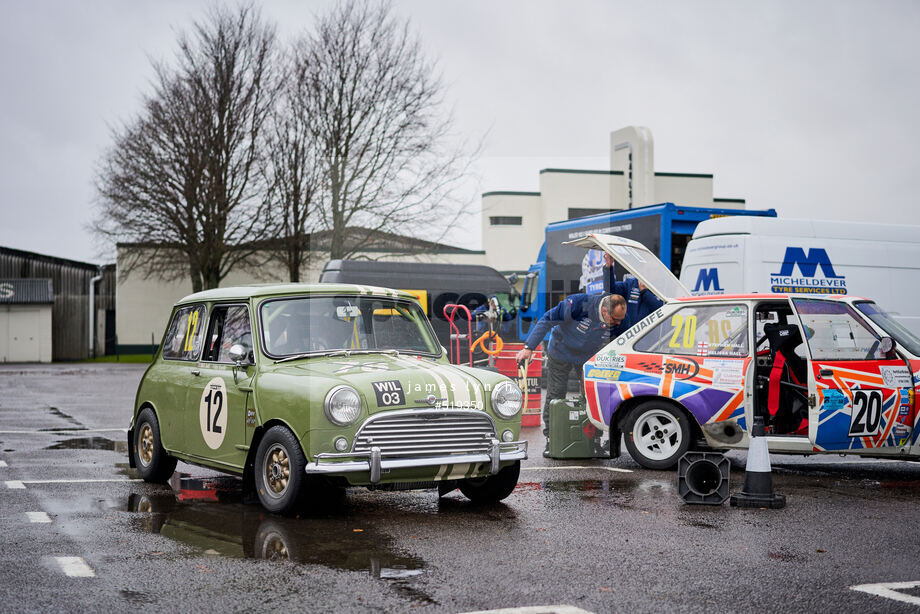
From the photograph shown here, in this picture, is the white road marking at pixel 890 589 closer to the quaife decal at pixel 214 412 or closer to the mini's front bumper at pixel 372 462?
the mini's front bumper at pixel 372 462

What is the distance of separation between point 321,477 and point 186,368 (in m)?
2.34

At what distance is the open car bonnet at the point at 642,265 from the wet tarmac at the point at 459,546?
2.54 m

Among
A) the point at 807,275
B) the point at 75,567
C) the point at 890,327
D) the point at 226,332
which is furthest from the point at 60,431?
the point at 807,275

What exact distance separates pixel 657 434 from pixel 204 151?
32298 mm

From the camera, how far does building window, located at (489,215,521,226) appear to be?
53.5m

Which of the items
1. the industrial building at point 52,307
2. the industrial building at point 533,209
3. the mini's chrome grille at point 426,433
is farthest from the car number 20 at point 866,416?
the industrial building at point 52,307

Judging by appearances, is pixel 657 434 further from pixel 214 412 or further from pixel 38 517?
pixel 38 517

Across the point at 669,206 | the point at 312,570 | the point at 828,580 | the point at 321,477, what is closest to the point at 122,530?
the point at 321,477

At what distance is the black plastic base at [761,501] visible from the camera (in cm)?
798

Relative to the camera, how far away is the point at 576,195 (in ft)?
175

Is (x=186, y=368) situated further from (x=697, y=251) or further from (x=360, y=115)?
(x=360, y=115)

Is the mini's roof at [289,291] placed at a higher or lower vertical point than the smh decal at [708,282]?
lower

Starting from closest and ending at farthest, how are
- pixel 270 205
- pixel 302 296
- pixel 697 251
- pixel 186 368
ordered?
pixel 302 296 < pixel 186 368 < pixel 697 251 < pixel 270 205

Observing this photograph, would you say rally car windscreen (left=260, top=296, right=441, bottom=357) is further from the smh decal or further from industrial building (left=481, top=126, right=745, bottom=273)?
industrial building (left=481, top=126, right=745, bottom=273)
